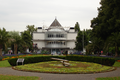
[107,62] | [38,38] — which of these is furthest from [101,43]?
[38,38]

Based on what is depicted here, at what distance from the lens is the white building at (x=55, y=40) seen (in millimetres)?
63906

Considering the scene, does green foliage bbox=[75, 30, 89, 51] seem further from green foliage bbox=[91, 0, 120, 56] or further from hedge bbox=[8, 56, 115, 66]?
hedge bbox=[8, 56, 115, 66]

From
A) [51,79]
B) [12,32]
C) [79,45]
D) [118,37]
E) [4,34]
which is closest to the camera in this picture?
[51,79]

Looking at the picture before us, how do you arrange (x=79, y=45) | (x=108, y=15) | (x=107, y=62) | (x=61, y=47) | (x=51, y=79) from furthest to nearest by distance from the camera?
(x=61, y=47) < (x=79, y=45) < (x=108, y=15) < (x=107, y=62) < (x=51, y=79)

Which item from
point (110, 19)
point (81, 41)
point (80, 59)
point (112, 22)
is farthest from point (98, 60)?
point (81, 41)

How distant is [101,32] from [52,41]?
34.9 meters

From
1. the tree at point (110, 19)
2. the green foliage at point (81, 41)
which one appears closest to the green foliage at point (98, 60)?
the tree at point (110, 19)

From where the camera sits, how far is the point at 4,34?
31.4 meters

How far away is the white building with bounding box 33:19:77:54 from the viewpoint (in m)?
63.9

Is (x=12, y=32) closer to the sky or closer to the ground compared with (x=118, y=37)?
closer to the sky

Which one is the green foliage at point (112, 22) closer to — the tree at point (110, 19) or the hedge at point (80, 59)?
the tree at point (110, 19)

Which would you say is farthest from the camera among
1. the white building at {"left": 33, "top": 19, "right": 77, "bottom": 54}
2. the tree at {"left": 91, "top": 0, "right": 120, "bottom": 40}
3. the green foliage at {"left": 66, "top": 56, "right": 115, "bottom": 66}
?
the white building at {"left": 33, "top": 19, "right": 77, "bottom": 54}

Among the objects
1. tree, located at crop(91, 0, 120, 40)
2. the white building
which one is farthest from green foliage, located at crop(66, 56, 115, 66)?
the white building

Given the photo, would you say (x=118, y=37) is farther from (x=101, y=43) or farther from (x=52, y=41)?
(x=52, y=41)
